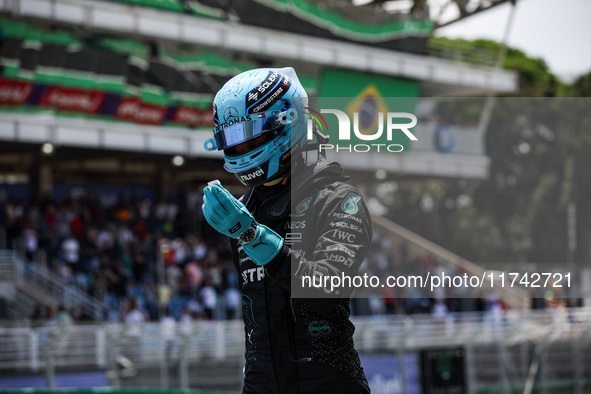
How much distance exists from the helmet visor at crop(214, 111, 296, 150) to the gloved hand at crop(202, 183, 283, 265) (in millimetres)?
394

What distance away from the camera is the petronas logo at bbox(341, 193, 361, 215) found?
3496mm

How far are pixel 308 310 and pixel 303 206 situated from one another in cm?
38

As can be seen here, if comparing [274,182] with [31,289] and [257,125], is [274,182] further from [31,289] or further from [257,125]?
[31,289]

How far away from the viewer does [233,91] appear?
141 inches

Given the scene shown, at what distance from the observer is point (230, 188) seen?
25.3 meters

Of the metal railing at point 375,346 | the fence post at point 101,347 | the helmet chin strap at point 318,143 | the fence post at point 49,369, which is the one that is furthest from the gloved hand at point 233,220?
the fence post at point 101,347

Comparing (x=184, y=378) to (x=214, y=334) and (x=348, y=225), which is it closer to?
(x=214, y=334)

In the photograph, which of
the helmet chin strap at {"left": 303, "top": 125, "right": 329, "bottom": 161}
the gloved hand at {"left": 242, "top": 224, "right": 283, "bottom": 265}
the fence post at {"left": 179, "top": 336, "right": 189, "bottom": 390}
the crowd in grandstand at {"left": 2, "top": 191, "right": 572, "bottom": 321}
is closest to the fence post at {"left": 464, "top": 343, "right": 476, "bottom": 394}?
the crowd in grandstand at {"left": 2, "top": 191, "right": 572, "bottom": 321}

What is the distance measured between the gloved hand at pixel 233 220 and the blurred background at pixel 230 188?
2.43 feet

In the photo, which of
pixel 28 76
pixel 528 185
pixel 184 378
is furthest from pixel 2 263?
pixel 528 185

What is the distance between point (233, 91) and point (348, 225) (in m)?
0.65

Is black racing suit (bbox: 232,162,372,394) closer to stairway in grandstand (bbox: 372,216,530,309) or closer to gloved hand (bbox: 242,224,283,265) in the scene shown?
gloved hand (bbox: 242,224,283,265)

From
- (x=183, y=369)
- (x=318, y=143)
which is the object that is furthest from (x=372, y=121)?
(x=183, y=369)

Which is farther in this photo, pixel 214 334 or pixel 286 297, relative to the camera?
pixel 214 334
